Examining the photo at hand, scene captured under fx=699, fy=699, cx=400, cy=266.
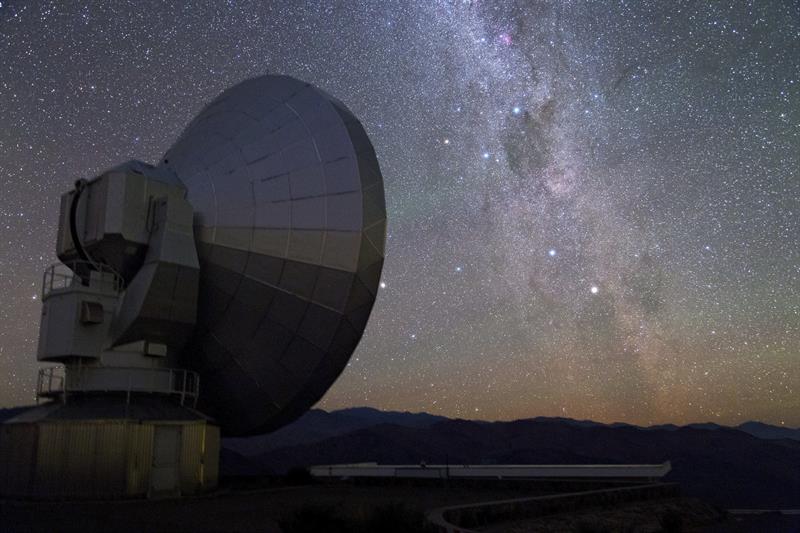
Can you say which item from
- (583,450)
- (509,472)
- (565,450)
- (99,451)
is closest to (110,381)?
(99,451)

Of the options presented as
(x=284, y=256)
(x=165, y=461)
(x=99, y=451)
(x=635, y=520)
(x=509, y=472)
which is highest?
(x=284, y=256)

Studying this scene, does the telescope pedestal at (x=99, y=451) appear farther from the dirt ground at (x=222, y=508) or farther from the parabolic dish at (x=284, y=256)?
the parabolic dish at (x=284, y=256)

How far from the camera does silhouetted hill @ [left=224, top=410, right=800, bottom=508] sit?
80.8 meters

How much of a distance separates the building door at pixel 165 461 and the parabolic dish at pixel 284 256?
284 cm

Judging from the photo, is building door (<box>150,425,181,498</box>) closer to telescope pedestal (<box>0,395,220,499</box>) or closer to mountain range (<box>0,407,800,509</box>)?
telescope pedestal (<box>0,395,220,499</box>)

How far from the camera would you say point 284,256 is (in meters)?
20.7

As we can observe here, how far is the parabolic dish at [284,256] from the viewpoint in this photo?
813 inches

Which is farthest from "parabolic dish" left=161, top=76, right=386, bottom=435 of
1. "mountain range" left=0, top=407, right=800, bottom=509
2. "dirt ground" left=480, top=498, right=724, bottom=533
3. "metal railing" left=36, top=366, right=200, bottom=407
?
"mountain range" left=0, top=407, right=800, bottom=509

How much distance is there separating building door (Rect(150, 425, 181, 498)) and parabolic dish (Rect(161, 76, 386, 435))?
2.84 metres

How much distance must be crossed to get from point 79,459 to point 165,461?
2.19m

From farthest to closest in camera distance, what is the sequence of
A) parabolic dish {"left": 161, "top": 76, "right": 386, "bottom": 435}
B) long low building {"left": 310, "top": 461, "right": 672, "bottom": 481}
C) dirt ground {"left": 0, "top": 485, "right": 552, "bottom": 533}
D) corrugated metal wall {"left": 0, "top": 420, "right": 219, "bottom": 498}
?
1. long low building {"left": 310, "top": 461, "right": 672, "bottom": 481}
2. parabolic dish {"left": 161, "top": 76, "right": 386, "bottom": 435}
3. corrugated metal wall {"left": 0, "top": 420, "right": 219, "bottom": 498}
4. dirt ground {"left": 0, "top": 485, "right": 552, "bottom": 533}

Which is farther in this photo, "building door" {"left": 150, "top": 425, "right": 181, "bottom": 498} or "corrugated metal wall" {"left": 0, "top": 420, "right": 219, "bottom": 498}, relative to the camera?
"building door" {"left": 150, "top": 425, "right": 181, "bottom": 498}

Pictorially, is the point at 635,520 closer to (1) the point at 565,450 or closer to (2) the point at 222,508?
(2) the point at 222,508

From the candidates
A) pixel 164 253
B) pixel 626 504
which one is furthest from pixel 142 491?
pixel 626 504
